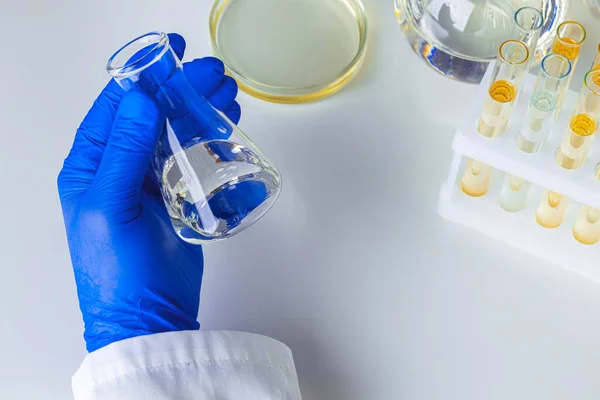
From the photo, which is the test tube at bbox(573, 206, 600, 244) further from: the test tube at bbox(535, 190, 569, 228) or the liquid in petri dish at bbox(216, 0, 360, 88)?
the liquid in petri dish at bbox(216, 0, 360, 88)

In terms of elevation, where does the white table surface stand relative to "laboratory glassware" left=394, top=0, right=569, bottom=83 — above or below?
below

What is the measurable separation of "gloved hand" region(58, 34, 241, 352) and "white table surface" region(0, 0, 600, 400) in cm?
8

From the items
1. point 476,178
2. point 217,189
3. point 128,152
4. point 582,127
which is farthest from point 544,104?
point 128,152

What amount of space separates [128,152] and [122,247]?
0.12 m

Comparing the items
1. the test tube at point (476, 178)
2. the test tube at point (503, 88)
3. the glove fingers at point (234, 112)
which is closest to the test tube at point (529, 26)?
the test tube at point (503, 88)

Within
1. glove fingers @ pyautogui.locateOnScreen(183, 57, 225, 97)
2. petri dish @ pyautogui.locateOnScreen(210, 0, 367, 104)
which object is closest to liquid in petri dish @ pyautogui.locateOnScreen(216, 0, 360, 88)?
petri dish @ pyautogui.locateOnScreen(210, 0, 367, 104)

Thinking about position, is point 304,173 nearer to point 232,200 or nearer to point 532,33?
point 232,200

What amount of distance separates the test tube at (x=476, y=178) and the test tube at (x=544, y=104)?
10cm

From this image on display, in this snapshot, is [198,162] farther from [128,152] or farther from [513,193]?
[513,193]

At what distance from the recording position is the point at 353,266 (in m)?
1.05

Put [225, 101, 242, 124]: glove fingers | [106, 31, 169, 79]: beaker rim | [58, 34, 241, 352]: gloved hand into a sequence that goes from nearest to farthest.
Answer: [106, 31, 169, 79]: beaker rim, [58, 34, 241, 352]: gloved hand, [225, 101, 242, 124]: glove fingers

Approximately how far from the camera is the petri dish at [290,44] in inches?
45.3

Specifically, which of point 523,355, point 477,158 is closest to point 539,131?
point 477,158

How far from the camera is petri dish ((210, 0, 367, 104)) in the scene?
115 centimetres
